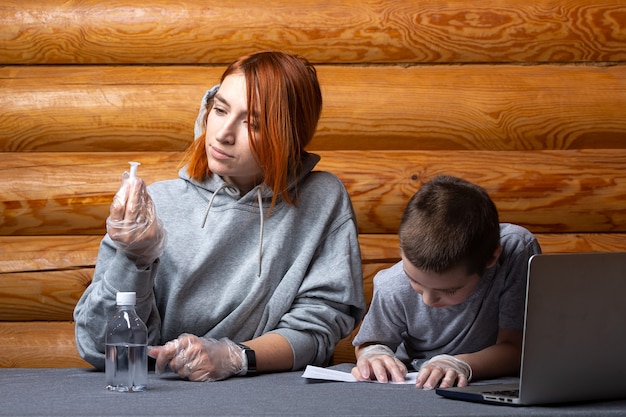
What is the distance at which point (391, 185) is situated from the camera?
10.9 ft

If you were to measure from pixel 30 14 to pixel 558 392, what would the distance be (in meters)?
2.48

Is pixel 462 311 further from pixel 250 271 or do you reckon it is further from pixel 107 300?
pixel 107 300

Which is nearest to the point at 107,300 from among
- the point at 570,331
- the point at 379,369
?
the point at 379,369

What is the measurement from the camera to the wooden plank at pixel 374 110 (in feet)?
11.0

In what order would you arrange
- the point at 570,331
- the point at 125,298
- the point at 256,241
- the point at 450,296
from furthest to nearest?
the point at 256,241
the point at 450,296
the point at 125,298
the point at 570,331

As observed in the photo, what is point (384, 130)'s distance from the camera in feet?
11.0

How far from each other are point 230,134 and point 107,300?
53cm

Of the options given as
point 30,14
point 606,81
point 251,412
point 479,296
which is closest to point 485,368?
point 479,296

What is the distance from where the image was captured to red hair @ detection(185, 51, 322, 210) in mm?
2354

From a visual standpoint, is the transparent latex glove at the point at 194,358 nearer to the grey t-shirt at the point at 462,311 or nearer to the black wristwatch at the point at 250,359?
the black wristwatch at the point at 250,359

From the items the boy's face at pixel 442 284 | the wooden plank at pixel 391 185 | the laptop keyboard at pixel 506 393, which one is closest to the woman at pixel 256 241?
the boy's face at pixel 442 284

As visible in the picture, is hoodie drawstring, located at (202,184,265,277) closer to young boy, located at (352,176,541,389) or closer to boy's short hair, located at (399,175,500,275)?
young boy, located at (352,176,541,389)

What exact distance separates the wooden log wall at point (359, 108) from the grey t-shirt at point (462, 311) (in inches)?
36.7

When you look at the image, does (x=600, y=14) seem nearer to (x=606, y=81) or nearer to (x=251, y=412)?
(x=606, y=81)
